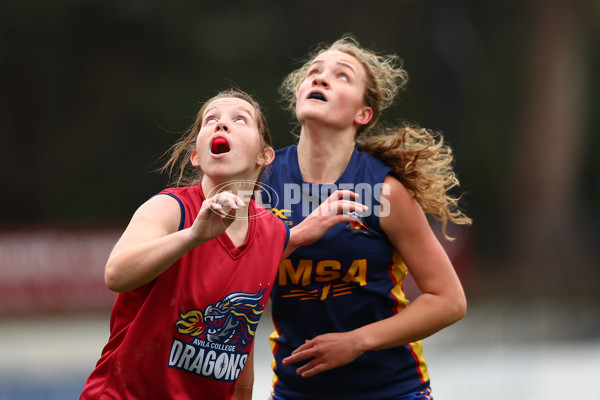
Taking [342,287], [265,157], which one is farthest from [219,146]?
[342,287]

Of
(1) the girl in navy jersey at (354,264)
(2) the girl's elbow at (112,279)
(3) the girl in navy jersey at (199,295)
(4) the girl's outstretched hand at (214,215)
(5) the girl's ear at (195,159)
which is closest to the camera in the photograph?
(4) the girl's outstretched hand at (214,215)

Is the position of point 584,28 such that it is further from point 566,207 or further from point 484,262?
point 484,262

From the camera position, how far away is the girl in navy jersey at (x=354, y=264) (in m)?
3.48

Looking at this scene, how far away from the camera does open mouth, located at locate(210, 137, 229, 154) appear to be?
2955 millimetres

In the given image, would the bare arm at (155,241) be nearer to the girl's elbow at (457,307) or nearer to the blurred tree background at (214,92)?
the girl's elbow at (457,307)

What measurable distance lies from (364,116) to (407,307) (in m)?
0.85

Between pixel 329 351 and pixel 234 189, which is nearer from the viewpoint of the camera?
pixel 234 189

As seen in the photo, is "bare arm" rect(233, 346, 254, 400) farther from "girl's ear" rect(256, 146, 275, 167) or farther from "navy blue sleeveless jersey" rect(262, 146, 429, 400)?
"girl's ear" rect(256, 146, 275, 167)

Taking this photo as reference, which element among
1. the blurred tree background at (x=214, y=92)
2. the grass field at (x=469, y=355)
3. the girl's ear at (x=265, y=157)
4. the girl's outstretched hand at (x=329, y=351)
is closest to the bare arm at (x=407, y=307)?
the girl's outstretched hand at (x=329, y=351)

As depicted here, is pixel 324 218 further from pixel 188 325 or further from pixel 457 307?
pixel 457 307

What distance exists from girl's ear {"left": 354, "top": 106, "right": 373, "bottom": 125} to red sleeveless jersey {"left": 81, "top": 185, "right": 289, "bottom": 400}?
0.94m

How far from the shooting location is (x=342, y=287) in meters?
3.57

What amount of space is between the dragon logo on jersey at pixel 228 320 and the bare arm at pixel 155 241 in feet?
0.92

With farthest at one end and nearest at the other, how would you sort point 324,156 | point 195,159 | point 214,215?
point 324,156, point 195,159, point 214,215
